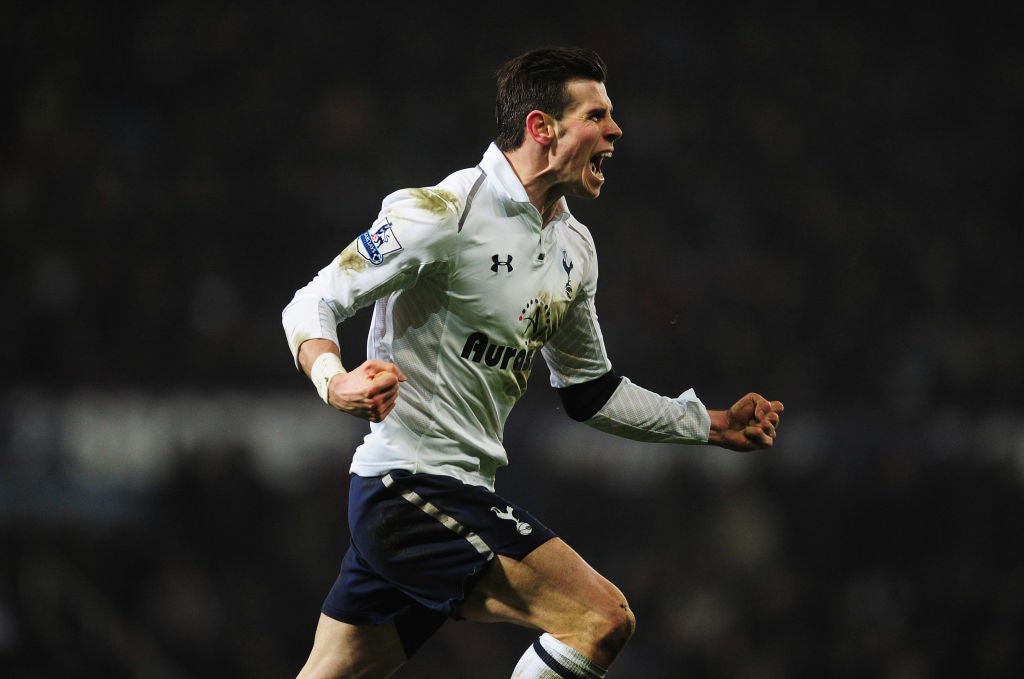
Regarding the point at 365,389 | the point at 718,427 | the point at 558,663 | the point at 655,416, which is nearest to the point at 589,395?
the point at 655,416

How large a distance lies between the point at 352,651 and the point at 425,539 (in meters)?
0.41

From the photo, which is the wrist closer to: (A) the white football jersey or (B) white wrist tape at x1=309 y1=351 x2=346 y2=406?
(A) the white football jersey

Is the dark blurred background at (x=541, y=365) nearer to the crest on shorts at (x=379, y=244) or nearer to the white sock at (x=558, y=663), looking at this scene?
the white sock at (x=558, y=663)

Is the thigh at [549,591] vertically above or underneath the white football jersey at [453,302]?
underneath

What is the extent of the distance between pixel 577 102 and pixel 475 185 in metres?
0.36

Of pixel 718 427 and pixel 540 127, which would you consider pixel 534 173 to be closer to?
pixel 540 127

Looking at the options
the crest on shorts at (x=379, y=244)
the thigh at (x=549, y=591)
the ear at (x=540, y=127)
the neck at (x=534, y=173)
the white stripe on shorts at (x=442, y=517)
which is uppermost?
the ear at (x=540, y=127)

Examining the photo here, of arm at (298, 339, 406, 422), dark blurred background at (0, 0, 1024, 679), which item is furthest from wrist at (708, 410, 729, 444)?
dark blurred background at (0, 0, 1024, 679)

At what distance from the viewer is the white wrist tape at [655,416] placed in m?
3.20

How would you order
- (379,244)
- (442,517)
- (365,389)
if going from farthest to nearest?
(442,517) < (379,244) < (365,389)

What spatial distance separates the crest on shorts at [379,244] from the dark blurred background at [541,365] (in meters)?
3.41

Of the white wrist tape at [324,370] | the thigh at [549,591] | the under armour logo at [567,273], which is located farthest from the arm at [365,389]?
the under armour logo at [567,273]

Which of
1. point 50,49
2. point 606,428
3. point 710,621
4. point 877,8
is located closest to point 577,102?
point 606,428

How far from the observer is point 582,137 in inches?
115
